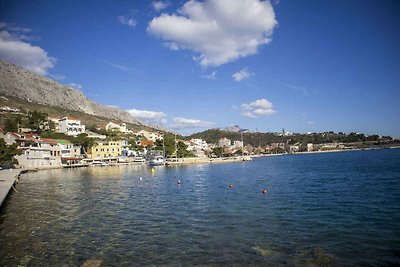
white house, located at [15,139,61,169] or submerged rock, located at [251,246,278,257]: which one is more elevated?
white house, located at [15,139,61,169]

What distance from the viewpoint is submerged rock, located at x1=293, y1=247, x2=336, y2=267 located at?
12.6 meters

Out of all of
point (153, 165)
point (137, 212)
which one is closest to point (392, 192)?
point (137, 212)

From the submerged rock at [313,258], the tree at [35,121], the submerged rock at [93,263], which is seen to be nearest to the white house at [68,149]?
the tree at [35,121]

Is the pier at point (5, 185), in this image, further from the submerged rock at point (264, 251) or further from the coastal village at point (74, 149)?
the coastal village at point (74, 149)

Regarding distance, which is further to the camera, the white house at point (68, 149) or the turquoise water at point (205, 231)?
the white house at point (68, 149)

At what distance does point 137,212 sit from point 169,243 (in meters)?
9.02

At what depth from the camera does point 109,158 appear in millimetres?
102812

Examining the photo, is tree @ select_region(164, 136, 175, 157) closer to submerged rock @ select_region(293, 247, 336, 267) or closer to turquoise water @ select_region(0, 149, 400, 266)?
turquoise water @ select_region(0, 149, 400, 266)

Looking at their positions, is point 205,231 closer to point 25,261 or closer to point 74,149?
point 25,261

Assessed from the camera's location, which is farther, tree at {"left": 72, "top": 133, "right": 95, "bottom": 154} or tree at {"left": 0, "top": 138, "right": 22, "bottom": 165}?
tree at {"left": 72, "top": 133, "right": 95, "bottom": 154}

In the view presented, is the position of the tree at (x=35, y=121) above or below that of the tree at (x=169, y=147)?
above

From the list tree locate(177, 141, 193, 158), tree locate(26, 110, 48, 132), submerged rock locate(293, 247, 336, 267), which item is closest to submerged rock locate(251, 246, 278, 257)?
submerged rock locate(293, 247, 336, 267)

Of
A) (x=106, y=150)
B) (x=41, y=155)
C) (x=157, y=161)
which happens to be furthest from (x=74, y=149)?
(x=157, y=161)

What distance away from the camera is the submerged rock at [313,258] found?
12.6 m
